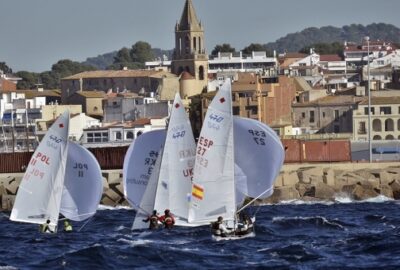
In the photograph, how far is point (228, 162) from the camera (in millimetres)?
46562

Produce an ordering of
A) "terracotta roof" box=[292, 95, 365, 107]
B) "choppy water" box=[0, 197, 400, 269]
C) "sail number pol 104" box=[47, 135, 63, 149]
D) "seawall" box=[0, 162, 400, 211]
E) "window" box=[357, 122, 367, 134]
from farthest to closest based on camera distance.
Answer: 1. "terracotta roof" box=[292, 95, 365, 107]
2. "window" box=[357, 122, 367, 134]
3. "seawall" box=[0, 162, 400, 211]
4. "sail number pol 104" box=[47, 135, 63, 149]
5. "choppy water" box=[0, 197, 400, 269]

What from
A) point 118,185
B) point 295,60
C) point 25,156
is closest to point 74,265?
point 118,185

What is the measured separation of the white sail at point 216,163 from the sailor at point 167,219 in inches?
41.2

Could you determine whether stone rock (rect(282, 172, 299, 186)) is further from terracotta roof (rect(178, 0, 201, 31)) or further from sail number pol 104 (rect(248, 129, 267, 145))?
terracotta roof (rect(178, 0, 201, 31))

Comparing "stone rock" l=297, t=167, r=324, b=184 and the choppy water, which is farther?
"stone rock" l=297, t=167, r=324, b=184

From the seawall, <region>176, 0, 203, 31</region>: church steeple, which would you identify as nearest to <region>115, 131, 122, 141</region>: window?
the seawall

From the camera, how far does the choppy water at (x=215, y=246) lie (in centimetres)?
4216

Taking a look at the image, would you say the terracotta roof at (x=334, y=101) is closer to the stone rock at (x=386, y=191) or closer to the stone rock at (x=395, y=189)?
the stone rock at (x=395, y=189)

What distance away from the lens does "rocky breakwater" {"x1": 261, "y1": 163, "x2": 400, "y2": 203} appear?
230 feet

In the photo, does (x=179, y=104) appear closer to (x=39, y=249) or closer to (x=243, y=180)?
(x=243, y=180)

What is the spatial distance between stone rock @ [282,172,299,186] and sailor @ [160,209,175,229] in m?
23.8

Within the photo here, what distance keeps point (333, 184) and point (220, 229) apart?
1016 inches

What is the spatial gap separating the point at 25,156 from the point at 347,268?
130ft

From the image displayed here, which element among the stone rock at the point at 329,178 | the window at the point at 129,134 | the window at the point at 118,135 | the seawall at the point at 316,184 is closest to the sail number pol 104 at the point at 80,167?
the seawall at the point at 316,184
